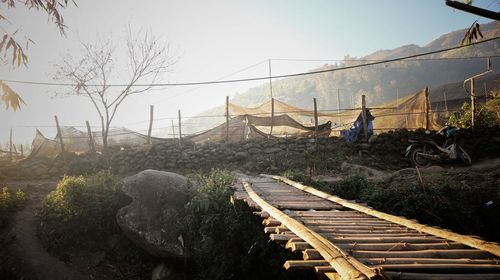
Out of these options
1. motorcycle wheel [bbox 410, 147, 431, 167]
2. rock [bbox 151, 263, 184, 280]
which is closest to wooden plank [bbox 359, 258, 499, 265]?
rock [bbox 151, 263, 184, 280]

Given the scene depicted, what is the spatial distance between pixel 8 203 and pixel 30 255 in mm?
2316

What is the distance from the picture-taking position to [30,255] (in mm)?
7117

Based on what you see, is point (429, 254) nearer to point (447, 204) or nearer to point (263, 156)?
point (447, 204)

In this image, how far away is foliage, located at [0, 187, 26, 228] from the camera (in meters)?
8.01

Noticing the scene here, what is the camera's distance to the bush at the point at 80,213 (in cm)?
786

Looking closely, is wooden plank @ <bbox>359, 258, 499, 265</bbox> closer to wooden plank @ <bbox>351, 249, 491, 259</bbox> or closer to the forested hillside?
wooden plank @ <bbox>351, 249, 491, 259</bbox>

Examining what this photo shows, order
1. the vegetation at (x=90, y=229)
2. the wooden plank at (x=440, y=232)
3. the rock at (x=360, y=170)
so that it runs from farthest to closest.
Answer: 1. the rock at (x=360, y=170)
2. the vegetation at (x=90, y=229)
3. the wooden plank at (x=440, y=232)

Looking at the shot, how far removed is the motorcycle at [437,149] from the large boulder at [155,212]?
7706 mm

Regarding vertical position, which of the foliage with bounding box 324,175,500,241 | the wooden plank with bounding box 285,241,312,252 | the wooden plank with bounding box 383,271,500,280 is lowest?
the foliage with bounding box 324,175,500,241

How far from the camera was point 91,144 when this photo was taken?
44.0 feet

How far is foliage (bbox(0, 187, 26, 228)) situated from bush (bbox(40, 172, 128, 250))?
87 centimetres

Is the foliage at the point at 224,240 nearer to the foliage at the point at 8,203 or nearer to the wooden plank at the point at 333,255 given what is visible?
the wooden plank at the point at 333,255

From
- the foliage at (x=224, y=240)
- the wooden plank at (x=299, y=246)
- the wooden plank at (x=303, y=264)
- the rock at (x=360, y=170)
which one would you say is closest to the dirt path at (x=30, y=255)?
the foliage at (x=224, y=240)

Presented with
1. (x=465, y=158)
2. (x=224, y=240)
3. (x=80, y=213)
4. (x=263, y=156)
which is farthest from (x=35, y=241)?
(x=465, y=158)
